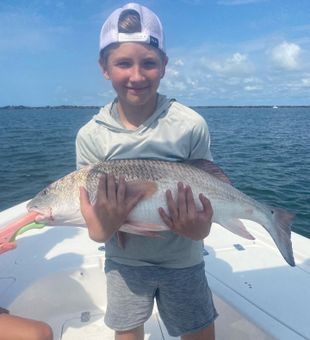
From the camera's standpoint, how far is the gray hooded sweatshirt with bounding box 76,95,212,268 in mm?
2654

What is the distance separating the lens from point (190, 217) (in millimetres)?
2443

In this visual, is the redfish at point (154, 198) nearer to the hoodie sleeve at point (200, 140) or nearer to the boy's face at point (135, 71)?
the hoodie sleeve at point (200, 140)

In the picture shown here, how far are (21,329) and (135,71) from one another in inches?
85.1

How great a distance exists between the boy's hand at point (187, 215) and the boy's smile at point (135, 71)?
0.75m

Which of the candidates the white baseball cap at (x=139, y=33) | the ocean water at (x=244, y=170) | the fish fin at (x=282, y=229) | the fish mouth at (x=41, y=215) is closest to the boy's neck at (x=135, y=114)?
the white baseball cap at (x=139, y=33)

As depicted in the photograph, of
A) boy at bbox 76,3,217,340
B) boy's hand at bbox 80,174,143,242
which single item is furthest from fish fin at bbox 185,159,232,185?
boy's hand at bbox 80,174,143,242

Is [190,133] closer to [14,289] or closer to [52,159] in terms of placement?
[14,289]

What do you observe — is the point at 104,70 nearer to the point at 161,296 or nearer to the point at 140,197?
the point at 140,197

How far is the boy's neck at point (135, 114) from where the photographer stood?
2795 millimetres

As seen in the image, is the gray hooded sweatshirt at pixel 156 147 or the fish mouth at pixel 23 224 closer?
the gray hooded sweatshirt at pixel 156 147

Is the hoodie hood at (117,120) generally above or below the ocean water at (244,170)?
above

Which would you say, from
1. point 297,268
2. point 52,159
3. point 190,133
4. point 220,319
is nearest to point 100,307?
point 220,319

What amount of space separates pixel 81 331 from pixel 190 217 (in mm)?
2507

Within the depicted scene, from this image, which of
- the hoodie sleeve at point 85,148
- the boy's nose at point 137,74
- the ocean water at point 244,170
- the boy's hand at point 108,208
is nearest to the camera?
the boy's hand at point 108,208
